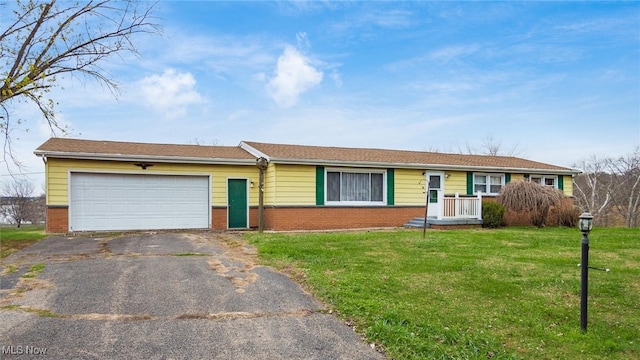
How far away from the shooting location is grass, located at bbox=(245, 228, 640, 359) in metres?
4.10

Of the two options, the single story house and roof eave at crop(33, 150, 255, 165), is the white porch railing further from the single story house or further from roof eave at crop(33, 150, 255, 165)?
roof eave at crop(33, 150, 255, 165)

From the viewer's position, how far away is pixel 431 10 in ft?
41.4

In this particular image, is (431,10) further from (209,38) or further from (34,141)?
(34,141)

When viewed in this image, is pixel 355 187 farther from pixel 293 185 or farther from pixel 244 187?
pixel 244 187

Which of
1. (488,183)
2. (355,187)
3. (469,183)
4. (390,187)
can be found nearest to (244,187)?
(355,187)

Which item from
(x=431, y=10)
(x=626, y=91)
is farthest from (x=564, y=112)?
(x=431, y=10)

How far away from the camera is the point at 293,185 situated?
1476 cm

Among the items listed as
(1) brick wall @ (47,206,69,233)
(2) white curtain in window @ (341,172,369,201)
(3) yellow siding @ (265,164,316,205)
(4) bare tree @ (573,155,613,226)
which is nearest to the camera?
(1) brick wall @ (47,206,69,233)

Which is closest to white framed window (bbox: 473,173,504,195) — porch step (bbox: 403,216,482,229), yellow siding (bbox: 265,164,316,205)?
porch step (bbox: 403,216,482,229)

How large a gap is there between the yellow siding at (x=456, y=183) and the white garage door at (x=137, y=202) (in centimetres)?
937

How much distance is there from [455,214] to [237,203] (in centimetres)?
814

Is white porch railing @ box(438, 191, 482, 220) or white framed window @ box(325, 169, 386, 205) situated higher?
white framed window @ box(325, 169, 386, 205)

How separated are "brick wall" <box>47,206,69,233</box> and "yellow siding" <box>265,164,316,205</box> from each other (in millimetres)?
6341

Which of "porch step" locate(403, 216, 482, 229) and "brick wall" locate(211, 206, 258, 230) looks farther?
"porch step" locate(403, 216, 482, 229)
